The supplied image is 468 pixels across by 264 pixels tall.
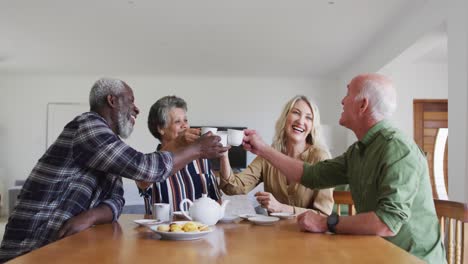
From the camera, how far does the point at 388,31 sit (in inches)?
202

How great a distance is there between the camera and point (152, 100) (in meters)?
8.37

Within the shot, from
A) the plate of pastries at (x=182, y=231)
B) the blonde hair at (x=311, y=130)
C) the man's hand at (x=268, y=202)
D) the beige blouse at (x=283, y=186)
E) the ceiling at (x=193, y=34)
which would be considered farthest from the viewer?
the ceiling at (x=193, y=34)

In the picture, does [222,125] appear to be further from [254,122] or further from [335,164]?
[335,164]

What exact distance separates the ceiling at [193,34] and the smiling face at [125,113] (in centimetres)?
263

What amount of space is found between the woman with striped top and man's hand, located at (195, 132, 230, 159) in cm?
23

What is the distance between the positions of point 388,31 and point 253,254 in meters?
4.61

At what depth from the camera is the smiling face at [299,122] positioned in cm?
229

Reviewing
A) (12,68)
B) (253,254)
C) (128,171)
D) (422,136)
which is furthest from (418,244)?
(12,68)

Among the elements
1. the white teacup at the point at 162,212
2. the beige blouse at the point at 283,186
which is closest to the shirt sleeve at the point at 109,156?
the white teacup at the point at 162,212

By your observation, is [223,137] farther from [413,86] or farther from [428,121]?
[428,121]

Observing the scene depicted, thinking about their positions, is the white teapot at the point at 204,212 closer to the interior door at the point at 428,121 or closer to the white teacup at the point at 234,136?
the white teacup at the point at 234,136

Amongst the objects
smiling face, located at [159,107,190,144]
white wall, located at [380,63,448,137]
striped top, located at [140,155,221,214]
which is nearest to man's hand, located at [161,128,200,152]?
striped top, located at [140,155,221,214]

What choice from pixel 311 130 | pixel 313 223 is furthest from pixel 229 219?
pixel 311 130

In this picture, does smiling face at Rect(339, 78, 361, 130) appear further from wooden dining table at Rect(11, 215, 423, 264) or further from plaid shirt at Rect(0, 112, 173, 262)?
plaid shirt at Rect(0, 112, 173, 262)
